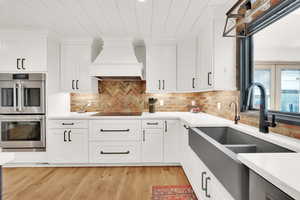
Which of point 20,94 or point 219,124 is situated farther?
point 20,94

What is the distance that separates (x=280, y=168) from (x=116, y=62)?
291 centimetres

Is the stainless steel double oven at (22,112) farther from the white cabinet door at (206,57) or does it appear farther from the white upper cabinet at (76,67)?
the white cabinet door at (206,57)

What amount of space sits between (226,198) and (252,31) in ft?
5.91

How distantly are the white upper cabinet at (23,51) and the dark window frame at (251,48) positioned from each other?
2921mm

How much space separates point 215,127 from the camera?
7.18 feet

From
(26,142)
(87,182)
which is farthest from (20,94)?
(87,182)

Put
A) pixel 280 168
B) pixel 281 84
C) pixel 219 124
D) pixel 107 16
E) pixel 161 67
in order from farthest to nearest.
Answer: pixel 161 67 < pixel 107 16 < pixel 219 124 < pixel 281 84 < pixel 280 168

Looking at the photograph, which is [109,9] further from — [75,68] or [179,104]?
[179,104]

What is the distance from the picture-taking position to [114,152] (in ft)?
10.4

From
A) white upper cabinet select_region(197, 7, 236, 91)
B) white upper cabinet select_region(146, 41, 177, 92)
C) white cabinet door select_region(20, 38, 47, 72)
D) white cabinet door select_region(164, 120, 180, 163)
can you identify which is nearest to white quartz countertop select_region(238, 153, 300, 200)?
white upper cabinet select_region(197, 7, 236, 91)

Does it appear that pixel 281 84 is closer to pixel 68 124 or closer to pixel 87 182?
pixel 87 182

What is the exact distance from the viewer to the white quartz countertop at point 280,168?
0.65m

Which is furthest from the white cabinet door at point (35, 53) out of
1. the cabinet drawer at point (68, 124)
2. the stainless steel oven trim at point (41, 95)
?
the cabinet drawer at point (68, 124)

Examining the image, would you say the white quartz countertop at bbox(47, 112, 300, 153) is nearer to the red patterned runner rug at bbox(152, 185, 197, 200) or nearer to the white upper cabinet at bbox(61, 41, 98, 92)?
the white upper cabinet at bbox(61, 41, 98, 92)
